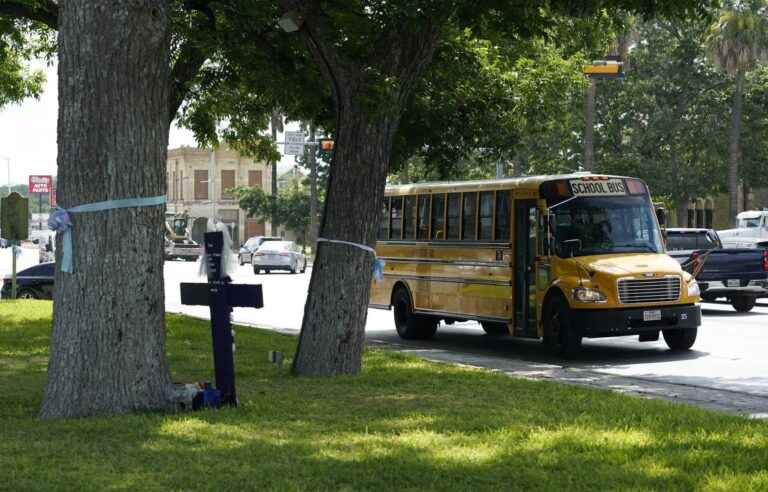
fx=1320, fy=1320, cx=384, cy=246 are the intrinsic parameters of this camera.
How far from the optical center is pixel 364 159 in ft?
44.9

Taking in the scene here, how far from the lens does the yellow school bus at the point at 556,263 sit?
57.8 ft

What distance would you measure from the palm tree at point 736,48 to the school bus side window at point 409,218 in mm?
34869

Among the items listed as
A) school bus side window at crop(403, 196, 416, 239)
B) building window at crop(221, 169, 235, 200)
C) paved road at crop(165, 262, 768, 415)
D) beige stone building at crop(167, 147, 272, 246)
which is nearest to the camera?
paved road at crop(165, 262, 768, 415)

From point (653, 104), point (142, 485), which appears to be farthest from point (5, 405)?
point (653, 104)

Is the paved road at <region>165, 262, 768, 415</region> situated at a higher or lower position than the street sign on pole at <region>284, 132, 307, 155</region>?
lower

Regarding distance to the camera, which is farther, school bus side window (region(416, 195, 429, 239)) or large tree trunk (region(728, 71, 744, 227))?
large tree trunk (region(728, 71, 744, 227))

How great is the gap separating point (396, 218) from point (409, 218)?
49cm

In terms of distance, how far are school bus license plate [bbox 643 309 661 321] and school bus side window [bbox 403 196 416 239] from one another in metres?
5.51

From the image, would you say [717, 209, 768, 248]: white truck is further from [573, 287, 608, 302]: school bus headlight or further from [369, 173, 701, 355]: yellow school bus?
[573, 287, 608, 302]: school bus headlight

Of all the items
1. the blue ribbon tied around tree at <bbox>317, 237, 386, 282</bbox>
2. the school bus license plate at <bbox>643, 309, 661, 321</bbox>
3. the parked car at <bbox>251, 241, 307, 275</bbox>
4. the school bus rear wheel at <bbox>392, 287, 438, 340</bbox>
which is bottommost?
the school bus rear wheel at <bbox>392, 287, 438, 340</bbox>

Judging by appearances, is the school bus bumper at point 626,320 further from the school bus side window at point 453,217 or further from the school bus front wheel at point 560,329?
the school bus side window at point 453,217

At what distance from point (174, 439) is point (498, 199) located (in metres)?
11.1

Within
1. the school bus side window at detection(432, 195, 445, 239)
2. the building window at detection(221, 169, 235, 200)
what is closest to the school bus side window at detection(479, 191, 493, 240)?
the school bus side window at detection(432, 195, 445, 239)

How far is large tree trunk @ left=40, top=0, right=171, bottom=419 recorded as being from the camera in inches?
415
